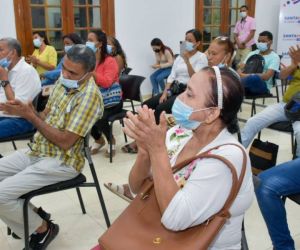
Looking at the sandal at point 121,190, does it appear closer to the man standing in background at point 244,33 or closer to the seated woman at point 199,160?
the seated woman at point 199,160

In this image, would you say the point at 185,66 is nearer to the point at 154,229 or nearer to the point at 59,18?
the point at 59,18

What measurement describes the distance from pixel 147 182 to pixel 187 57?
105 inches

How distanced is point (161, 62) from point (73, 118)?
4.30 m

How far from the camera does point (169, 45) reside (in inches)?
248

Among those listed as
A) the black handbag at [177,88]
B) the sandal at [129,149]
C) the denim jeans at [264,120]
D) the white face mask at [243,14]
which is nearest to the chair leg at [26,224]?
Answer: the sandal at [129,149]

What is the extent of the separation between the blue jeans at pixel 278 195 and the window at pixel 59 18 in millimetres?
4283

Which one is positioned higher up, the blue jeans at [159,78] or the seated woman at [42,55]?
the seated woman at [42,55]

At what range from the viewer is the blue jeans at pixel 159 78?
19.1ft

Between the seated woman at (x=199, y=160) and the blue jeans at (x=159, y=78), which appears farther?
the blue jeans at (x=159, y=78)

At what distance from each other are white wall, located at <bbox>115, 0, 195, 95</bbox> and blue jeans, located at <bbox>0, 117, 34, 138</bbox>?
352 centimetres

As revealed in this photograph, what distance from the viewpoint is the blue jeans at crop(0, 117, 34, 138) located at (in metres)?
2.50

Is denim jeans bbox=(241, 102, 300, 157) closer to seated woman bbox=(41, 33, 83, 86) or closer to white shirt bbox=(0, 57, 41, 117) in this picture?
white shirt bbox=(0, 57, 41, 117)

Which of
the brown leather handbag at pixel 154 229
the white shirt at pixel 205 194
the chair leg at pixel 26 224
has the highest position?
the white shirt at pixel 205 194

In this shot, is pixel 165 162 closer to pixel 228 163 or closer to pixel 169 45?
pixel 228 163
